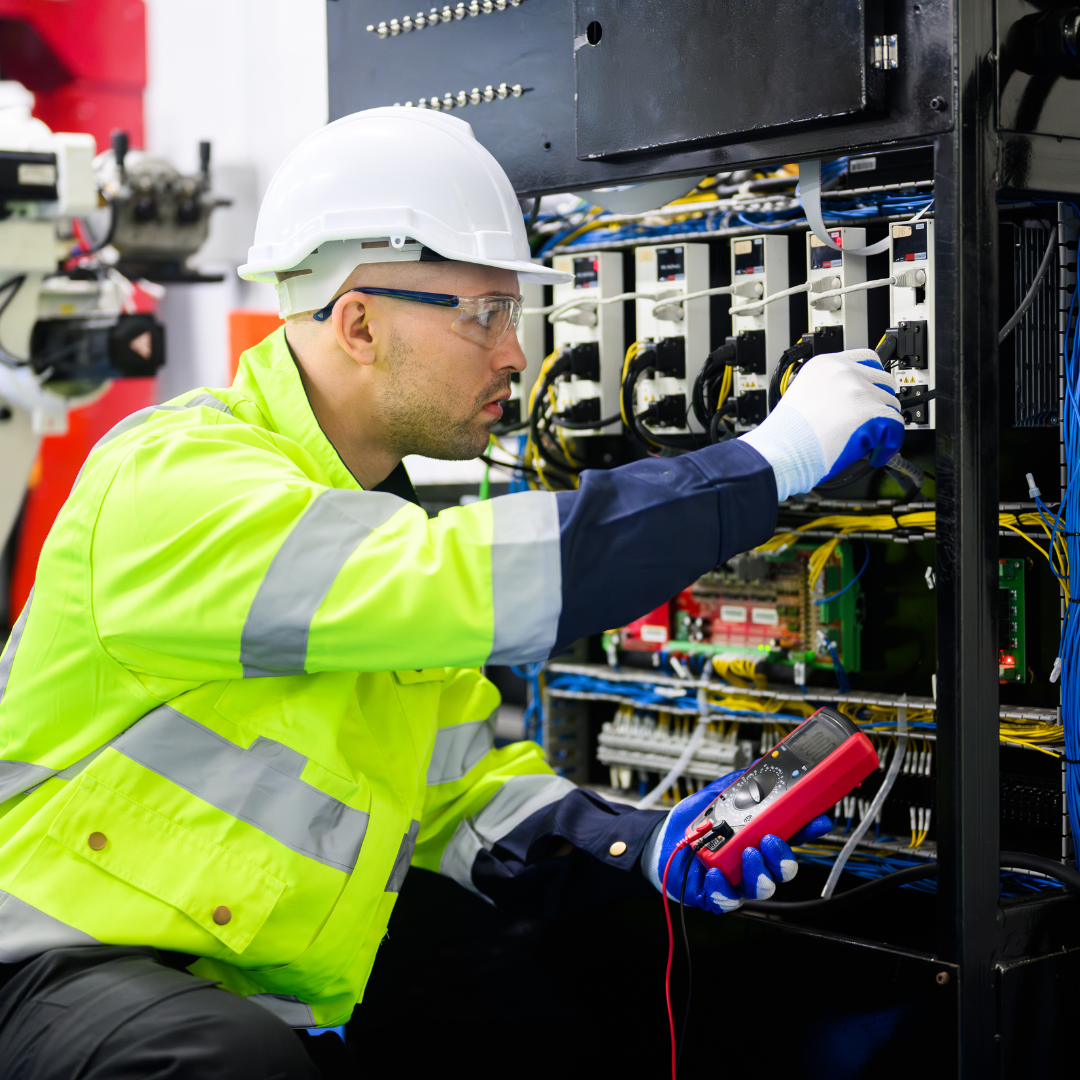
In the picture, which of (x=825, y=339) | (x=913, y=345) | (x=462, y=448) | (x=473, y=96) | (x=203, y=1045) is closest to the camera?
(x=203, y=1045)

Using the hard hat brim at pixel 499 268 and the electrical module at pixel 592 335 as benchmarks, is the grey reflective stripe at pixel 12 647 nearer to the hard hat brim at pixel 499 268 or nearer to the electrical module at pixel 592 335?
the hard hat brim at pixel 499 268

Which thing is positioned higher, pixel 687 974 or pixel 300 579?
pixel 300 579

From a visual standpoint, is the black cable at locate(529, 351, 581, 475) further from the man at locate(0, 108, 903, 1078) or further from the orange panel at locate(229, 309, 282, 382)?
the orange panel at locate(229, 309, 282, 382)

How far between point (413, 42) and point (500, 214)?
2.08ft

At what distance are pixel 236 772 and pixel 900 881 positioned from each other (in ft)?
3.10

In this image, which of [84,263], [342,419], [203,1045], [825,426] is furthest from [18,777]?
[84,263]

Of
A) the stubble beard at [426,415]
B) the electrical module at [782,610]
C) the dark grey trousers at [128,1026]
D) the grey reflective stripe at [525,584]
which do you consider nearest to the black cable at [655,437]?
the electrical module at [782,610]

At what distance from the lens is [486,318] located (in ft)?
5.35

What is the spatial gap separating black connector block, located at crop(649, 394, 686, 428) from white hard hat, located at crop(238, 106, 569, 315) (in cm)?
58

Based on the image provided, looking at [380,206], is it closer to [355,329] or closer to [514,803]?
[355,329]

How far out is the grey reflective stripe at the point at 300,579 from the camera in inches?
49.4

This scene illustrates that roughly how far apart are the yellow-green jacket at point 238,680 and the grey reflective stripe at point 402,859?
0.03 meters

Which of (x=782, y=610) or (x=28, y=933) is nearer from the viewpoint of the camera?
(x=28, y=933)

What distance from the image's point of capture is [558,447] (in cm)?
242
